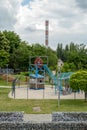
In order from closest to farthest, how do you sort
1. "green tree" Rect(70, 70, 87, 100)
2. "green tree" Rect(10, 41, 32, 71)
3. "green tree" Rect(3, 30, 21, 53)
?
"green tree" Rect(70, 70, 87, 100)
"green tree" Rect(10, 41, 32, 71)
"green tree" Rect(3, 30, 21, 53)

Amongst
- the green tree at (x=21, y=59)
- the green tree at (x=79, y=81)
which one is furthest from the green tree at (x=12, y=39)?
the green tree at (x=79, y=81)

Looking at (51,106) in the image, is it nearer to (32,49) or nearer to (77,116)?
(77,116)

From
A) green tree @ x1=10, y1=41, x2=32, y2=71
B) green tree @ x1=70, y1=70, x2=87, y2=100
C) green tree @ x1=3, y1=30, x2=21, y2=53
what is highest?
green tree @ x1=3, y1=30, x2=21, y2=53

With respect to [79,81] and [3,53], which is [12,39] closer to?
[3,53]

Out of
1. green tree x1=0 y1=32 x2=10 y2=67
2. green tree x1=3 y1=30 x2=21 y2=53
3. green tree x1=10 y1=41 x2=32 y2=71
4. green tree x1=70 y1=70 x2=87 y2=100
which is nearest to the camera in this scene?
green tree x1=70 y1=70 x2=87 y2=100

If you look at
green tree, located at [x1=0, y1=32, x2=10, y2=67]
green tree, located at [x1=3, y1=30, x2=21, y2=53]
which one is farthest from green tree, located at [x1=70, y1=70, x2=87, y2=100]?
green tree, located at [x1=3, y1=30, x2=21, y2=53]

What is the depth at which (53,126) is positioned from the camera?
8.62 metres

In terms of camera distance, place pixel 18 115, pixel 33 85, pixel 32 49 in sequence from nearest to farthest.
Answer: pixel 18 115 < pixel 33 85 < pixel 32 49

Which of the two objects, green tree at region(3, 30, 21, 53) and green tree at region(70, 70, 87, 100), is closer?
green tree at region(70, 70, 87, 100)

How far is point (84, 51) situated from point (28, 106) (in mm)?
37113

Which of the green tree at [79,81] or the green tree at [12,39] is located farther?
the green tree at [12,39]

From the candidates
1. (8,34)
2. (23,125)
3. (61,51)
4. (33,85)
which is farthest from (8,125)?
(61,51)

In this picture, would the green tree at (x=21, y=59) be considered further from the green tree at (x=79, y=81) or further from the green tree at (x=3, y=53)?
the green tree at (x=79, y=81)

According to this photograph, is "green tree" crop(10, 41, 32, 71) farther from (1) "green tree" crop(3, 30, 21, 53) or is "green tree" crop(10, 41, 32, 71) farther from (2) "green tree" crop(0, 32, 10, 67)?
(2) "green tree" crop(0, 32, 10, 67)
